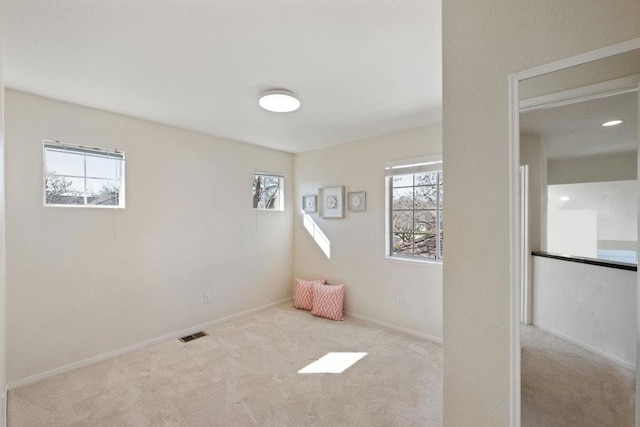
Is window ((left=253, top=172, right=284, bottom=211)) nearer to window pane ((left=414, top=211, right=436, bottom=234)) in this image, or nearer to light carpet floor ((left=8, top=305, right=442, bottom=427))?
light carpet floor ((left=8, top=305, right=442, bottom=427))

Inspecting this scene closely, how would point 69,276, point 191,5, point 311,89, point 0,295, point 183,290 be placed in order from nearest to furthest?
point 191,5 < point 0,295 < point 311,89 < point 69,276 < point 183,290

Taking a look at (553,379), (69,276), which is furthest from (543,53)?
(69,276)

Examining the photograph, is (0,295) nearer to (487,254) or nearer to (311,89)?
(311,89)

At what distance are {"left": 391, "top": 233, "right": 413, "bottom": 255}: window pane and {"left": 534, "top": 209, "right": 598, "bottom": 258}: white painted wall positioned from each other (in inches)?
102

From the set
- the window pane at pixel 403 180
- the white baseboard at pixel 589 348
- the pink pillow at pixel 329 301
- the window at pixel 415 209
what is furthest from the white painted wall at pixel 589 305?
the pink pillow at pixel 329 301

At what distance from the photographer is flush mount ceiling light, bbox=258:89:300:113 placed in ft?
7.31

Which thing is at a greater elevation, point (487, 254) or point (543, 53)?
point (543, 53)

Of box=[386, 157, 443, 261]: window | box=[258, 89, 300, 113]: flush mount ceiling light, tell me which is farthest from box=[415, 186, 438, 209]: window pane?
box=[258, 89, 300, 113]: flush mount ceiling light

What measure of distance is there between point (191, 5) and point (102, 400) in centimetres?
266

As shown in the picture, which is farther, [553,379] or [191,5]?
[191,5]

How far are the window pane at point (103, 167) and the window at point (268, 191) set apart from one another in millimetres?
1623

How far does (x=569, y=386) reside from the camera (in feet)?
2.92

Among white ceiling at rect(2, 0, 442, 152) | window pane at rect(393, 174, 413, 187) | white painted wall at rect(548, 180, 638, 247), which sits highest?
white ceiling at rect(2, 0, 442, 152)

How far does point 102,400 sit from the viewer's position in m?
2.10
